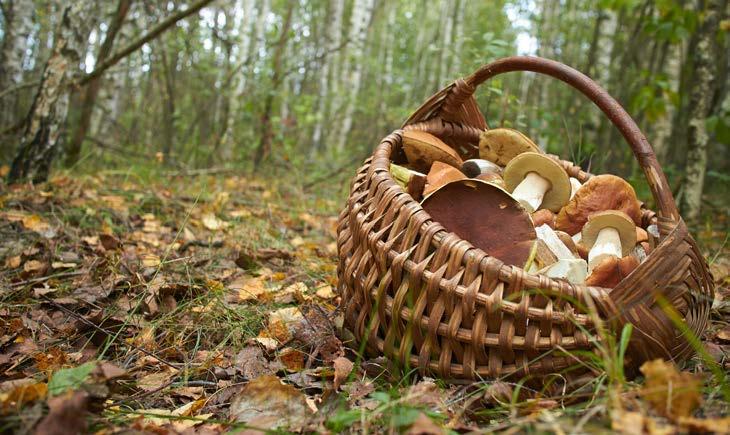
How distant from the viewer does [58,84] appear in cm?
327

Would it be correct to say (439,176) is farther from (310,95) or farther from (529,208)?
(310,95)

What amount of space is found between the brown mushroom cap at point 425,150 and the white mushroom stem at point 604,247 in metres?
0.57

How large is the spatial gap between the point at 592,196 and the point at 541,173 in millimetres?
207

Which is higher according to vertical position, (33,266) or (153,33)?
(153,33)

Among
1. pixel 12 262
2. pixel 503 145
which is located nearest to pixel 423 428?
pixel 503 145

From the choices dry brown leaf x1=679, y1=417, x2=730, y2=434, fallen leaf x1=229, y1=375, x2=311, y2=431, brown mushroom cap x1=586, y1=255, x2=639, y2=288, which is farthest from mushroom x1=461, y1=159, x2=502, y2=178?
dry brown leaf x1=679, y1=417, x2=730, y2=434

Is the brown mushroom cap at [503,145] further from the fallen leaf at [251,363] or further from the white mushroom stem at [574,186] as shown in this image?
the fallen leaf at [251,363]

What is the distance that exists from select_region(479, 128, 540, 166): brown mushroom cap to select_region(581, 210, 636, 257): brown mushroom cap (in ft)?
1.45

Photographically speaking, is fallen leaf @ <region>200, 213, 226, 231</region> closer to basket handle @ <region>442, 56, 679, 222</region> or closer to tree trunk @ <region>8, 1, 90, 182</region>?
tree trunk @ <region>8, 1, 90, 182</region>

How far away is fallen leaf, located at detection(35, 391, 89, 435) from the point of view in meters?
0.92

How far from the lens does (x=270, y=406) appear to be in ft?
3.98

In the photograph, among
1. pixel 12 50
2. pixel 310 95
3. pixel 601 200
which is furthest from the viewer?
pixel 310 95

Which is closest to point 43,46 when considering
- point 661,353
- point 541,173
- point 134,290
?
point 134,290

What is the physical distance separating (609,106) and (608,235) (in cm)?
41
